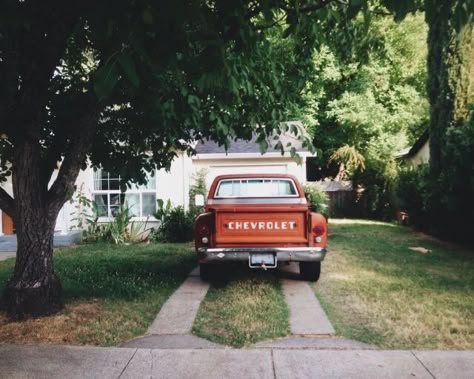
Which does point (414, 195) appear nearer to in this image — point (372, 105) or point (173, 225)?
point (173, 225)

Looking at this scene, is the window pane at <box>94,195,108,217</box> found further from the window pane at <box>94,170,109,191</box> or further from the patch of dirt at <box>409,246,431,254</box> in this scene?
the patch of dirt at <box>409,246,431,254</box>

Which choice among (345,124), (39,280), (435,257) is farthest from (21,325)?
(345,124)

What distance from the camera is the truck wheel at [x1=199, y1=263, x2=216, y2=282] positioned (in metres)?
7.54

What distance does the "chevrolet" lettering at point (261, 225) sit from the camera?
22.6 feet

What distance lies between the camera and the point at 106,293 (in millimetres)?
6652

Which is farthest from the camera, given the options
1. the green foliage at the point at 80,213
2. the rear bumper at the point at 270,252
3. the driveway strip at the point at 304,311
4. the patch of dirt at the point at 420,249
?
the green foliage at the point at 80,213

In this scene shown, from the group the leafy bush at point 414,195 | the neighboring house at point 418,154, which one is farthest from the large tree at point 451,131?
the neighboring house at point 418,154

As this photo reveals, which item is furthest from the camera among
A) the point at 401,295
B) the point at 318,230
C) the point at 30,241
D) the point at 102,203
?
the point at 102,203

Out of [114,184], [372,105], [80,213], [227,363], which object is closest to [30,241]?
[227,363]

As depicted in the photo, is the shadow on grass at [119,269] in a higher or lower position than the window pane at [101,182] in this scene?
lower

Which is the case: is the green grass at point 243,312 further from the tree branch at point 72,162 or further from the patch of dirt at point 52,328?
the tree branch at point 72,162

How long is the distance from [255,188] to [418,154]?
529 inches

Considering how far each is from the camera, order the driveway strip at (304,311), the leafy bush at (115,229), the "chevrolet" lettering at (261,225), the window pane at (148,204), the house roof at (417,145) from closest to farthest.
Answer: the driveway strip at (304,311) → the "chevrolet" lettering at (261,225) → the leafy bush at (115,229) → the window pane at (148,204) → the house roof at (417,145)

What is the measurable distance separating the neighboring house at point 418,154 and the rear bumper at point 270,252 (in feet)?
39.1
